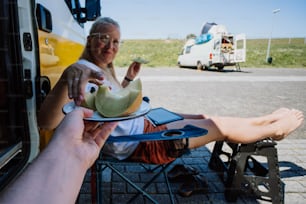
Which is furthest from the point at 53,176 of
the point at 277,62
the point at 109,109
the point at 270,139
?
→ the point at 277,62

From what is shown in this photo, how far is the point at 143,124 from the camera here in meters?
1.95

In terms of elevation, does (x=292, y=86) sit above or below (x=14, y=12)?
below

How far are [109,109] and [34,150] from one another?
1.49 ft

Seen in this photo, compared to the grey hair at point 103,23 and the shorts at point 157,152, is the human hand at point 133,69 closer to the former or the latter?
the grey hair at point 103,23

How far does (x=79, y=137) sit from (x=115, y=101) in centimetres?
33

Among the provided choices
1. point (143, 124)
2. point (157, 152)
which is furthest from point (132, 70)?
point (157, 152)

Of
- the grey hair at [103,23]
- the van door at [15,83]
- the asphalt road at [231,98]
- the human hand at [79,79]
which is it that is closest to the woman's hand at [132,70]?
the grey hair at [103,23]

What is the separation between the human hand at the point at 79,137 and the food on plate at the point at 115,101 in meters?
0.08

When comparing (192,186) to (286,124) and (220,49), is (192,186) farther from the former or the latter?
(220,49)

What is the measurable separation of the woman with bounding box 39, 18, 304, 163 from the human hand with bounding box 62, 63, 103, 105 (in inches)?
7.2

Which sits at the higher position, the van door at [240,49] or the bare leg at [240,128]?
the van door at [240,49]

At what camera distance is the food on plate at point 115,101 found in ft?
3.51

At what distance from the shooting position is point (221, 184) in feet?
8.13

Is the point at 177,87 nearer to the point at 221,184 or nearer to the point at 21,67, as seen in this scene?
the point at 221,184
